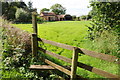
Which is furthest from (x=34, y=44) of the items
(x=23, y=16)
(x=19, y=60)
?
(x=23, y=16)

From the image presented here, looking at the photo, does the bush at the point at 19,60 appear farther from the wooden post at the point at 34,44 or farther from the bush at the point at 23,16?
the bush at the point at 23,16

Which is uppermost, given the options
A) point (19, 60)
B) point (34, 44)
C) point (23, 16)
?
point (23, 16)

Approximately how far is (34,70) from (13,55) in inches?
38.6

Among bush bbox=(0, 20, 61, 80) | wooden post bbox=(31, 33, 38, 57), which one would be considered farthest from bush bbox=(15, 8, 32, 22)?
wooden post bbox=(31, 33, 38, 57)

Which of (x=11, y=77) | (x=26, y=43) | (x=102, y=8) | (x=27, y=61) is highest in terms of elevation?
(x=102, y=8)

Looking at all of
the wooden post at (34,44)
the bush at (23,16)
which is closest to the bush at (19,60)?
the wooden post at (34,44)

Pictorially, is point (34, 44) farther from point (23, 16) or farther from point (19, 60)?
point (23, 16)

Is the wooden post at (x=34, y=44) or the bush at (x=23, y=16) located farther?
the bush at (x=23, y=16)

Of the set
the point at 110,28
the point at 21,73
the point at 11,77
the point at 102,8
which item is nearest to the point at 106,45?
the point at 110,28

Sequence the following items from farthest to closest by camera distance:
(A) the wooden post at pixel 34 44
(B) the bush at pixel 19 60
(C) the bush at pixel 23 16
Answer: (C) the bush at pixel 23 16 < (A) the wooden post at pixel 34 44 < (B) the bush at pixel 19 60

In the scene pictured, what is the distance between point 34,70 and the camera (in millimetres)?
3365

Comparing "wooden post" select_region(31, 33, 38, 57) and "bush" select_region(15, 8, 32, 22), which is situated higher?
"bush" select_region(15, 8, 32, 22)

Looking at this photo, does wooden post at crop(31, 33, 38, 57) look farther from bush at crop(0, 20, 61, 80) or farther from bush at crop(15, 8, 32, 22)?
bush at crop(15, 8, 32, 22)

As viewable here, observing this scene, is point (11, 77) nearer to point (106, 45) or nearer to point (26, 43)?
point (26, 43)
